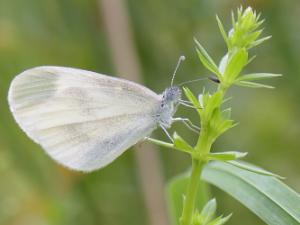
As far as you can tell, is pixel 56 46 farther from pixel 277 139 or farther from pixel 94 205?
pixel 277 139

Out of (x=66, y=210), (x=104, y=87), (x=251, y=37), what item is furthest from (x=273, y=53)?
(x=251, y=37)

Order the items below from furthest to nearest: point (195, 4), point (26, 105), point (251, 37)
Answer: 1. point (195, 4)
2. point (26, 105)
3. point (251, 37)

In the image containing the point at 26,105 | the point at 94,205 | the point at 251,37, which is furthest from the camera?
the point at 94,205

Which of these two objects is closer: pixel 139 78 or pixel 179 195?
pixel 179 195

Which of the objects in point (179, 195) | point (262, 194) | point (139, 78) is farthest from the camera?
point (139, 78)

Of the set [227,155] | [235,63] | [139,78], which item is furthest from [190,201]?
[139,78]

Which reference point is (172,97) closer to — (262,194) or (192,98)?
(262,194)

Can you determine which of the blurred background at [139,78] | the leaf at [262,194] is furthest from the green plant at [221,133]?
the blurred background at [139,78]
